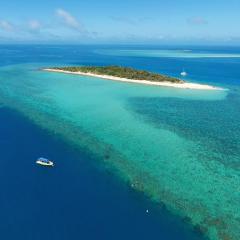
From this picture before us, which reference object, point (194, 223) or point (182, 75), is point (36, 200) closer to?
point (194, 223)

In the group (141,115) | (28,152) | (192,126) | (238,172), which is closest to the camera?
(238,172)

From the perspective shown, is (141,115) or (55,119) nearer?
(55,119)

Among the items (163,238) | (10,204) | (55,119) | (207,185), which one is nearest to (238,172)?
(207,185)

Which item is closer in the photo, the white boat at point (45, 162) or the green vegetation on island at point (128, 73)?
the white boat at point (45, 162)

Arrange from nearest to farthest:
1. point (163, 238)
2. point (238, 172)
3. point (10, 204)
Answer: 1. point (163, 238)
2. point (10, 204)
3. point (238, 172)

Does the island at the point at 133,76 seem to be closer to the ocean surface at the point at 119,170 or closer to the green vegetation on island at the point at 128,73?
the green vegetation on island at the point at 128,73

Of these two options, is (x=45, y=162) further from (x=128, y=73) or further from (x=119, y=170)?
(x=128, y=73)

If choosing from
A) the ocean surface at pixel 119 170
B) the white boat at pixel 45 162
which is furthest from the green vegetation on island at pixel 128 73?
the white boat at pixel 45 162
